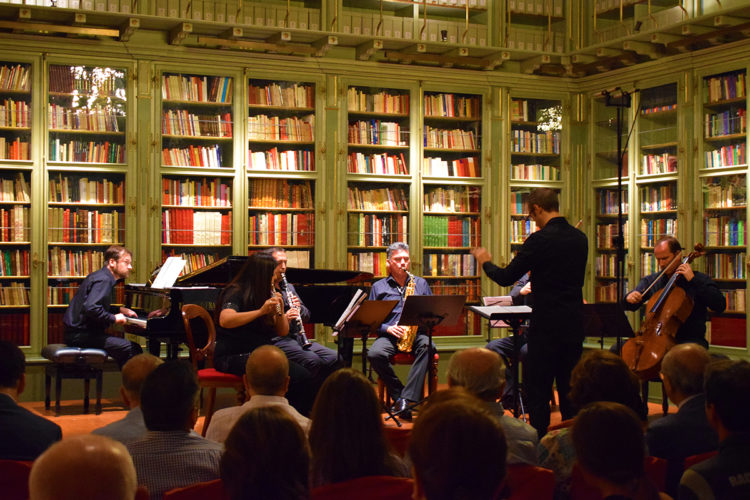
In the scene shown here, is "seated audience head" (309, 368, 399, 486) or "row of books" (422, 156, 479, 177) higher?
"row of books" (422, 156, 479, 177)

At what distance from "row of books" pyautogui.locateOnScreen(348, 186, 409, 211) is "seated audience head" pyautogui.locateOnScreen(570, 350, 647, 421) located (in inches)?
209

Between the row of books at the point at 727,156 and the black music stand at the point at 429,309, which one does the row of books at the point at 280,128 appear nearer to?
the black music stand at the point at 429,309

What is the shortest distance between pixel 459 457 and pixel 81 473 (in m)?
0.67

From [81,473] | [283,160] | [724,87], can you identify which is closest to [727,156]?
[724,87]

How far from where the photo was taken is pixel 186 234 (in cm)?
755

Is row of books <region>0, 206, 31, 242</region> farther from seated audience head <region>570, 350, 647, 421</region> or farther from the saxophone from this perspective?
seated audience head <region>570, 350, 647, 421</region>

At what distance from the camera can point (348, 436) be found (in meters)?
2.21

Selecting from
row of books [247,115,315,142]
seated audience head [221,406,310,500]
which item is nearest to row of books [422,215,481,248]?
row of books [247,115,315,142]

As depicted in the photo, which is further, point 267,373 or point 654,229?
point 654,229

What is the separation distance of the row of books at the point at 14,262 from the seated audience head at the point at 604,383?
5.55 metres

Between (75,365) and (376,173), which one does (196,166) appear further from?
(75,365)

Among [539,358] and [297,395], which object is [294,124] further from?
[539,358]

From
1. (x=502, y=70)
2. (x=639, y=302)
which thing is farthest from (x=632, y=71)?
(x=639, y=302)

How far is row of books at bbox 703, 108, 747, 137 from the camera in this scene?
719 cm
